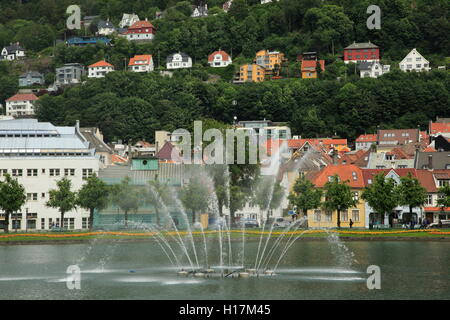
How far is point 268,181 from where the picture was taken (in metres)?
98.8

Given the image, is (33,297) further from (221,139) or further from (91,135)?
(91,135)

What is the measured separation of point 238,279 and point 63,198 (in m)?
43.5

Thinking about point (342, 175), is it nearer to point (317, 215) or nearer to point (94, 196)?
point (317, 215)

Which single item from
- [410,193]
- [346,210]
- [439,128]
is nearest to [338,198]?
[410,193]

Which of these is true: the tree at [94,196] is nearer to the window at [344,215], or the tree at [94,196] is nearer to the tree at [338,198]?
the tree at [338,198]

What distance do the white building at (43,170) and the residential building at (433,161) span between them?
37.2m

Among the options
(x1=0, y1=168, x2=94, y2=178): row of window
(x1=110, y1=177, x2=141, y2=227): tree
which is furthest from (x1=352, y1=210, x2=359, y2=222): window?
(x1=0, y1=168, x2=94, y2=178): row of window

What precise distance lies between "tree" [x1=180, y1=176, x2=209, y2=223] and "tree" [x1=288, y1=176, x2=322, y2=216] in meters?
8.95

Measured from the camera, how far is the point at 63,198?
94000 millimetres

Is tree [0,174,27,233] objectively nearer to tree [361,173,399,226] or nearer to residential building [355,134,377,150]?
tree [361,173,399,226]

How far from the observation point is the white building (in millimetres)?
101875
